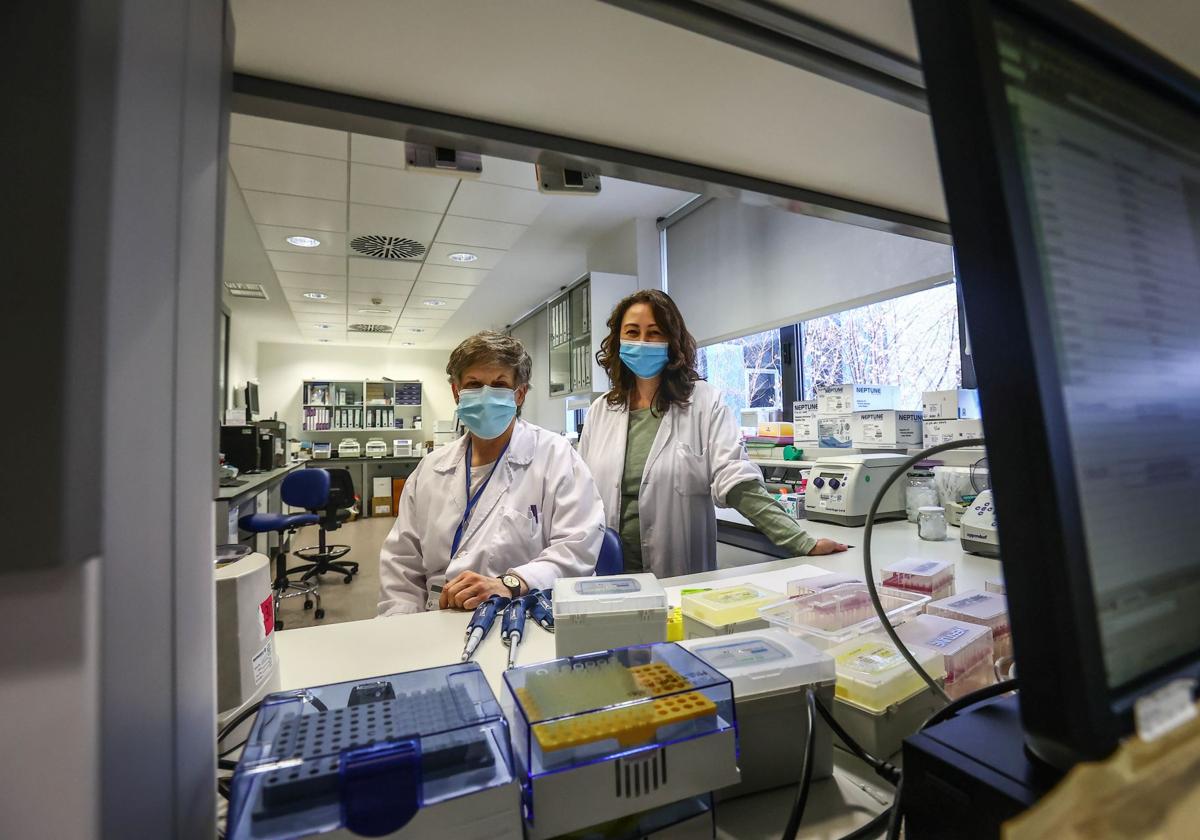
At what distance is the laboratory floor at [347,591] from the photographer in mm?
3822

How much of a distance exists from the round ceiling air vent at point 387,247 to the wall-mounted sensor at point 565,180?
342 centimetres

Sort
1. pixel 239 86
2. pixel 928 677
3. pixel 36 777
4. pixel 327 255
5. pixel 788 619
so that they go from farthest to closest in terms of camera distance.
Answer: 1. pixel 327 255
2. pixel 788 619
3. pixel 239 86
4. pixel 928 677
5. pixel 36 777

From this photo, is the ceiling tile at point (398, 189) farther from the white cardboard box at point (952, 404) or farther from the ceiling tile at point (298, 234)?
the white cardboard box at point (952, 404)

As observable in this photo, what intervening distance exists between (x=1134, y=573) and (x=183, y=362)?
0.54m

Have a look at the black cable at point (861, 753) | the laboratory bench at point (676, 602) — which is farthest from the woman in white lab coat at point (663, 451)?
the black cable at point (861, 753)

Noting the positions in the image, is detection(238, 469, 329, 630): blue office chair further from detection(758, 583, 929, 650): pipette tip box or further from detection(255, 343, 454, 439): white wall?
detection(255, 343, 454, 439): white wall

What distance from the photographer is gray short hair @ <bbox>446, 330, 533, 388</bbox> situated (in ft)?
5.18

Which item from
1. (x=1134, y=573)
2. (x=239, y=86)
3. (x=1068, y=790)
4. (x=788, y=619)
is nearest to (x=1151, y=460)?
(x=1134, y=573)

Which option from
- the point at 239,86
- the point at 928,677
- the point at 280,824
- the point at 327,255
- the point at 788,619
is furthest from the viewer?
the point at 327,255

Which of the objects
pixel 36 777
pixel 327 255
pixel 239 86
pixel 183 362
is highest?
pixel 327 255

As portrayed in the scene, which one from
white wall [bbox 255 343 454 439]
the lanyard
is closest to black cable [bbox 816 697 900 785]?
the lanyard

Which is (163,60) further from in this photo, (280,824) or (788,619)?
(788,619)

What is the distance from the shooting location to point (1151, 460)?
334mm

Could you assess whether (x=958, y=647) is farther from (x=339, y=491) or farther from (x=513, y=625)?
(x=339, y=491)
